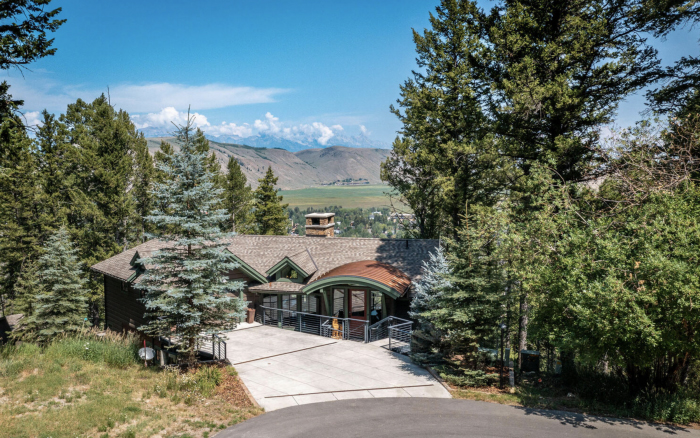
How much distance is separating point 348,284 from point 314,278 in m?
2.59

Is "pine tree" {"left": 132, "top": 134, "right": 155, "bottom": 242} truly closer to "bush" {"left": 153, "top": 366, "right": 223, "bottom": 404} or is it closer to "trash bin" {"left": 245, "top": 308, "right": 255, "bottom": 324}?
"trash bin" {"left": 245, "top": 308, "right": 255, "bottom": 324}

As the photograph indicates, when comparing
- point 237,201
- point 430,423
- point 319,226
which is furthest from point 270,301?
point 237,201

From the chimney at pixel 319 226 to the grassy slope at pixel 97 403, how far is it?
15018 mm

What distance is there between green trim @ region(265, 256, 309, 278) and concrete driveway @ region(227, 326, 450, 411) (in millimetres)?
3663

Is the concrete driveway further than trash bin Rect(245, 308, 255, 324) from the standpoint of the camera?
No

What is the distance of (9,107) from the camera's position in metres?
12.7

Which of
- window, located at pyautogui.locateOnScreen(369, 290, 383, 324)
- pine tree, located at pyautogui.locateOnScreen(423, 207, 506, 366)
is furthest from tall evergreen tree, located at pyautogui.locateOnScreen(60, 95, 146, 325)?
pine tree, located at pyautogui.locateOnScreen(423, 207, 506, 366)

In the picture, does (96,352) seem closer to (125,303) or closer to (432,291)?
(125,303)

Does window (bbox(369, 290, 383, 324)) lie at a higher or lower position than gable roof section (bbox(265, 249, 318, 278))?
lower

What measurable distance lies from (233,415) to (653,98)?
18.7m

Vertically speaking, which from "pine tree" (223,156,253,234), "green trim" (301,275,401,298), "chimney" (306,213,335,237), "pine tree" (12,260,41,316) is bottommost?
"pine tree" (12,260,41,316)

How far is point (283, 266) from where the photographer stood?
2288 cm

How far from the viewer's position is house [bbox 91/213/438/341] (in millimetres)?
20578

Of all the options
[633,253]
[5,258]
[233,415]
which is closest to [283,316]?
[233,415]
